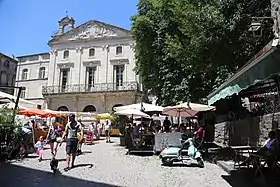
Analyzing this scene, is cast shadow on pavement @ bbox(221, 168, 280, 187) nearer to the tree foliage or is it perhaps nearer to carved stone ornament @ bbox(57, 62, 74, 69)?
the tree foliage

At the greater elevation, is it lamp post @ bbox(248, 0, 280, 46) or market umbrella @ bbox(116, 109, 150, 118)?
lamp post @ bbox(248, 0, 280, 46)

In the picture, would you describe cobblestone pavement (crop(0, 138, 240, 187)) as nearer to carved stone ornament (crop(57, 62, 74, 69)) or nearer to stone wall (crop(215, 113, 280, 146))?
stone wall (crop(215, 113, 280, 146))

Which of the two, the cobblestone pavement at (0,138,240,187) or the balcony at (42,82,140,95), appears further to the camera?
the balcony at (42,82,140,95)

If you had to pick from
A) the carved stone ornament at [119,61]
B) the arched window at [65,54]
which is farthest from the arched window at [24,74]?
the carved stone ornament at [119,61]

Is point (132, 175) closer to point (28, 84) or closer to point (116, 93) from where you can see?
point (116, 93)

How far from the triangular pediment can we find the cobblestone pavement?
30081 millimetres

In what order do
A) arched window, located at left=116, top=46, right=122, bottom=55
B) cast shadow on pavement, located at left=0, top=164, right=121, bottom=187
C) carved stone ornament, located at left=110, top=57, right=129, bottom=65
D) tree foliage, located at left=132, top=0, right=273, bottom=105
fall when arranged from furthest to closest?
arched window, located at left=116, top=46, right=122, bottom=55 < carved stone ornament, located at left=110, top=57, right=129, bottom=65 < tree foliage, located at left=132, top=0, right=273, bottom=105 < cast shadow on pavement, located at left=0, top=164, right=121, bottom=187

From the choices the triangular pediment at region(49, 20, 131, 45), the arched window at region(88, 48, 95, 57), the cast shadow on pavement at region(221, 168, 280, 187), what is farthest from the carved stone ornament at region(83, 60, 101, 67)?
the cast shadow on pavement at region(221, 168, 280, 187)

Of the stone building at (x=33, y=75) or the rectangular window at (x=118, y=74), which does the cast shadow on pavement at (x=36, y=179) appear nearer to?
the rectangular window at (x=118, y=74)

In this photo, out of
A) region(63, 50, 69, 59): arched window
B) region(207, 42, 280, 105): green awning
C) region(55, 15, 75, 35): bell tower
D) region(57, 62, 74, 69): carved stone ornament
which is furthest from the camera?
region(55, 15, 75, 35): bell tower

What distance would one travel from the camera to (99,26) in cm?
4028

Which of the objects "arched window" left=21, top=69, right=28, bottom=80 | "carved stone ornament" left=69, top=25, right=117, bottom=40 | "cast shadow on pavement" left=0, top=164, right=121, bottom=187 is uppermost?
"carved stone ornament" left=69, top=25, right=117, bottom=40

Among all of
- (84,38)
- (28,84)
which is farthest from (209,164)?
(28,84)

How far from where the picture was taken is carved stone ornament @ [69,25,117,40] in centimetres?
3964
